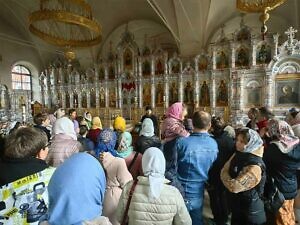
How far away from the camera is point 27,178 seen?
5.24 feet

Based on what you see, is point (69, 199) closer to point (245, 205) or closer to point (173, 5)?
point (245, 205)

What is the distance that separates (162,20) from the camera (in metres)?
13.0

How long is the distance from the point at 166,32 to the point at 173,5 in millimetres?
3868

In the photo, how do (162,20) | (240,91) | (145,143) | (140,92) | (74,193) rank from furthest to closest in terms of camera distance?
(140,92) → (162,20) → (240,91) → (145,143) → (74,193)

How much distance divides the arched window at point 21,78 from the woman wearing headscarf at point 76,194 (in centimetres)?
1823

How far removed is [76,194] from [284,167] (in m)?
2.02

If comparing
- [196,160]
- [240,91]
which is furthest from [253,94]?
[196,160]

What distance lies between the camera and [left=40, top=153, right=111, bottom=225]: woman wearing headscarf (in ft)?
4.07

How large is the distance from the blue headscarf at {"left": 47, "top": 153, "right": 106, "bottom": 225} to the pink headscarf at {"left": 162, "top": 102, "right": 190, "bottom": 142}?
160 cm

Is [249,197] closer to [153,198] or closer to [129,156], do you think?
[153,198]

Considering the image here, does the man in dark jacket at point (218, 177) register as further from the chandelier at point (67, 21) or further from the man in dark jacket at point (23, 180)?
the chandelier at point (67, 21)

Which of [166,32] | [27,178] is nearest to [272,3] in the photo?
[27,178]

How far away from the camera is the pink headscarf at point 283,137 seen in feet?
7.49

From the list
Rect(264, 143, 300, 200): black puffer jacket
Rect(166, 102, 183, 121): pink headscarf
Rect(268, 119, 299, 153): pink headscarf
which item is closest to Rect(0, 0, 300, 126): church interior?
Rect(166, 102, 183, 121): pink headscarf
